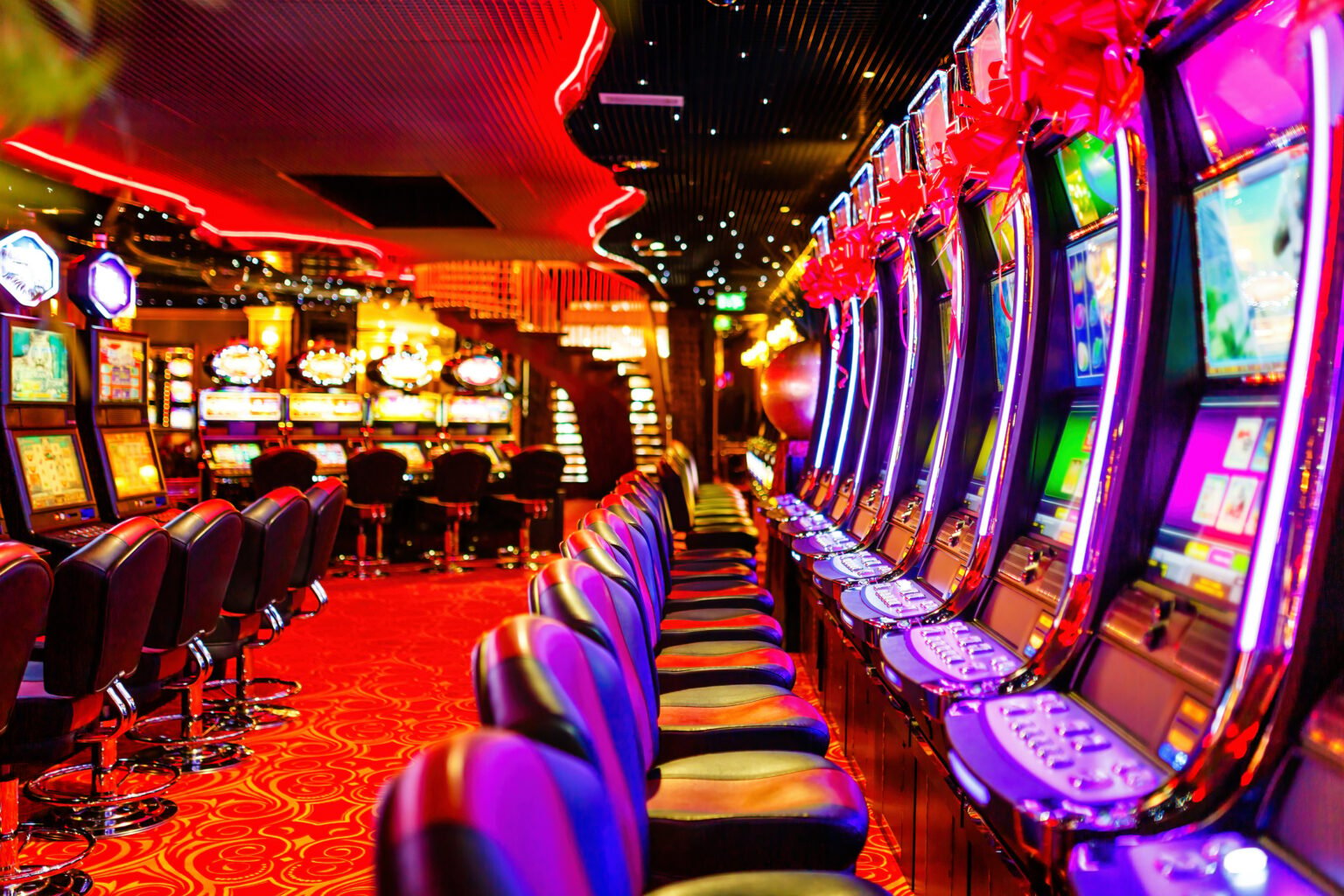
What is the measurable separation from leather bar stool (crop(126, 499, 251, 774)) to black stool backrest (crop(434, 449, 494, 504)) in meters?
4.03

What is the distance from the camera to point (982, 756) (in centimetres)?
125

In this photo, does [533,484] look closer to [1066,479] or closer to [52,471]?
Answer: [52,471]

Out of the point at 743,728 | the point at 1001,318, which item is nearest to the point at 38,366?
the point at 743,728

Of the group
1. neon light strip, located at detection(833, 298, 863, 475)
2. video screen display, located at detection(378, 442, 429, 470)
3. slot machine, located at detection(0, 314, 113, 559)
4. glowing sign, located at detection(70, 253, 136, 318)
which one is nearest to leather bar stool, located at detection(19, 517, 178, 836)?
slot machine, located at detection(0, 314, 113, 559)

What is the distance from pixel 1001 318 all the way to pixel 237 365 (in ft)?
27.3

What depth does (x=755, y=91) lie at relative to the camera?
5375 mm

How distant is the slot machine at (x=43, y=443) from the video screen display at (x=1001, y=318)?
139 inches

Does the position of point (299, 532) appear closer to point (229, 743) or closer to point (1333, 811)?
point (229, 743)

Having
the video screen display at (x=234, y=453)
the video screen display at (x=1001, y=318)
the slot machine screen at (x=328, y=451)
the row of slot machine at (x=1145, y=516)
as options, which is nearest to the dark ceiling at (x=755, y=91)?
the row of slot machine at (x=1145, y=516)

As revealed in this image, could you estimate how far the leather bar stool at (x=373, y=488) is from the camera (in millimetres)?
7387

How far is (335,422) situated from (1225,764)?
30.1 ft

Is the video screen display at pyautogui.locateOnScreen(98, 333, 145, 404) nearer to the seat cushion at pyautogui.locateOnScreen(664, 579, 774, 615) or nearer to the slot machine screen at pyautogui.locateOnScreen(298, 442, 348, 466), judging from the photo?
the seat cushion at pyautogui.locateOnScreen(664, 579, 774, 615)

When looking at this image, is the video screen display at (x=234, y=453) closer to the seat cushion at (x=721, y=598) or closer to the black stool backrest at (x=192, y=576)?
the black stool backrest at (x=192, y=576)

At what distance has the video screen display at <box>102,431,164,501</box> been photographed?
4977 millimetres
